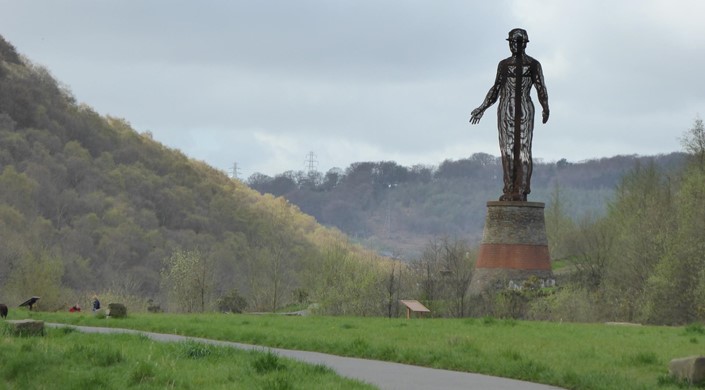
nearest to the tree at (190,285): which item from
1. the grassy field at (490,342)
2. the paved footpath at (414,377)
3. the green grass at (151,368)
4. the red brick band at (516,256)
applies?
the red brick band at (516,256)

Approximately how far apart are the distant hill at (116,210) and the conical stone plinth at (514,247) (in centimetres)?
2334

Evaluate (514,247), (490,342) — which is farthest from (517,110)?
(490,342)

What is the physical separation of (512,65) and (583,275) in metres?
12.2

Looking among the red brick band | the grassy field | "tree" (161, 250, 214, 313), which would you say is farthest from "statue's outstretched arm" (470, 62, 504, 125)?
"tree" (161, 250, 214, 313)

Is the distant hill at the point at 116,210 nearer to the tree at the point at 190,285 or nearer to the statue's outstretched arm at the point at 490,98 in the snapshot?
the tree at the point at 190,285

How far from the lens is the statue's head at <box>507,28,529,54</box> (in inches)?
1644

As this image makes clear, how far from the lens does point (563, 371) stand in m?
16.6

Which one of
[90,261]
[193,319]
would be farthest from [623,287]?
[90,261]

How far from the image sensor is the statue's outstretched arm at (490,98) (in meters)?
42.5

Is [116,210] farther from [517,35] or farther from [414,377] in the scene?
[414,377]

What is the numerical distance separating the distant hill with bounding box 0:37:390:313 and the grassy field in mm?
35237

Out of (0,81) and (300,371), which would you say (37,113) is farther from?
(300,371)

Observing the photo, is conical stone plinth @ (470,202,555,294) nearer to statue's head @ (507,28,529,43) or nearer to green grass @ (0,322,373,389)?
statue's head @ (507,28,529,43)

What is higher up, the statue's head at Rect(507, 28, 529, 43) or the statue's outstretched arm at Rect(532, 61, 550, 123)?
the statue's head at Rect(507, 28, 529, 43)
